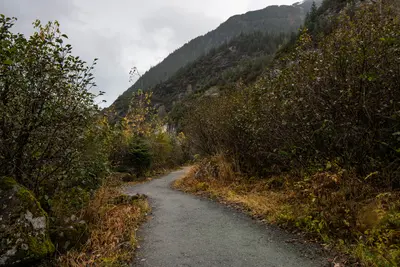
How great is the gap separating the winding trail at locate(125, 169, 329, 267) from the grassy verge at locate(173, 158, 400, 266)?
1.14 ft

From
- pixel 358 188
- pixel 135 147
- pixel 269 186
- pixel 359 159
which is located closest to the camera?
pixel 358 188

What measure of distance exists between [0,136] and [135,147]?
11.8m

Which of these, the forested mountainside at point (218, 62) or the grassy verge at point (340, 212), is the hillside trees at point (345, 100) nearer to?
the grassy verge at point (340, 212)

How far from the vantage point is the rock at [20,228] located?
10.7ft

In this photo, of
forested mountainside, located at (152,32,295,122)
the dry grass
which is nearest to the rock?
the dry grass

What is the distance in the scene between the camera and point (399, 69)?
4.51 meters

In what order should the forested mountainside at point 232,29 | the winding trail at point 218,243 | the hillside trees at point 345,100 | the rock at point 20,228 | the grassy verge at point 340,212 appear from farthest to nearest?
the forested mountainside at point 232,29
the hillside trees at point 345,100
the winding trail at point 218,243
the grassy verge at point 340,212
the rock at point 20,228

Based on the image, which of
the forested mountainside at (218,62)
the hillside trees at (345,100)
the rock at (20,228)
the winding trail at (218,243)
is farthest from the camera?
the forested mountainside at (218,62)

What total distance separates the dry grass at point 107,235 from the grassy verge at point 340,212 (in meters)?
2.73

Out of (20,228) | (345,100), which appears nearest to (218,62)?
(345,100)

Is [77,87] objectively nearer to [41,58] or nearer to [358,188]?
[41,58]

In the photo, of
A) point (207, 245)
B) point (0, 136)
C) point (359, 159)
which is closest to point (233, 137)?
point (359, 159)

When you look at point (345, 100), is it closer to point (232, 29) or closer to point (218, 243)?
point (218, 243)

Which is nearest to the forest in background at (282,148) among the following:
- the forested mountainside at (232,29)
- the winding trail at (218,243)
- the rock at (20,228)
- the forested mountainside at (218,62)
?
the rock at (20,228)
